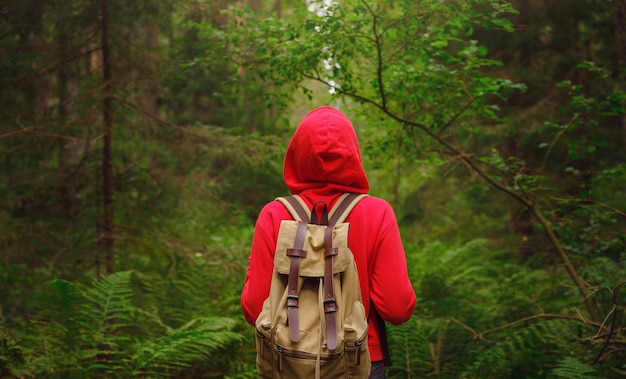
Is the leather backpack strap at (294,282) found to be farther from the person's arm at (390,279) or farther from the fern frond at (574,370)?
the fern frond at (574,370)

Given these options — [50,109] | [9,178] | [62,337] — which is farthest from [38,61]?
[62,337]

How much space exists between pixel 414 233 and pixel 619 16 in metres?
9.11

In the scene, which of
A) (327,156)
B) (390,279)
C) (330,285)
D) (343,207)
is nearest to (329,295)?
(330,285)

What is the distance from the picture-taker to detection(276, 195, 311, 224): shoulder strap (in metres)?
2.51

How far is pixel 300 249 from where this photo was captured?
235 cm

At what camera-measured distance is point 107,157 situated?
20.7ft

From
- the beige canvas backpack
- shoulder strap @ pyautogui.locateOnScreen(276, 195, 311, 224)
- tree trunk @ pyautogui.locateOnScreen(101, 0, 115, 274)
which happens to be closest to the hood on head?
shoulder strap @ pyautogui.locateOnScreen(276, 195, 311, 224)

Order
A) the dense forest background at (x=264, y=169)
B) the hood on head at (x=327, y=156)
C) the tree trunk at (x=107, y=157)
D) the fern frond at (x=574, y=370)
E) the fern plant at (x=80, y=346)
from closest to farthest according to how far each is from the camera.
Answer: the hood on head at (x=327, y=156)
the fern frond at (x=574, y=370)
the fern plant at (x=80, y=346)
the dense forest background at (x=264, y=169)
the tree trunk at (x=107, y=157)

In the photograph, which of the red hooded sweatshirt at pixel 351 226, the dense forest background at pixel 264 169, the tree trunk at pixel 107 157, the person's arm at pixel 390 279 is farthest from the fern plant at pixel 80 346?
the person's arm at pixel 390 279

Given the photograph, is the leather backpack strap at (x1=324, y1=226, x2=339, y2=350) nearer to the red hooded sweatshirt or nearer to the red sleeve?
the red hooded sweatshirt

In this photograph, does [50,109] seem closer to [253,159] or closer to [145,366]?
[253,159]

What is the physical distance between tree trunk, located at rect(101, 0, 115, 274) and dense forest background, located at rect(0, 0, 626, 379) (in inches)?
1.4

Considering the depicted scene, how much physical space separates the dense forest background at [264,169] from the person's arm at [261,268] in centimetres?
208

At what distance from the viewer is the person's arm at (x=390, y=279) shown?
2449 millimetres
